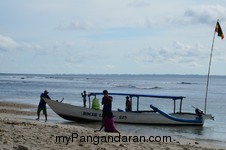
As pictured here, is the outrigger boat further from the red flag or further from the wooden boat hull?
the red flag

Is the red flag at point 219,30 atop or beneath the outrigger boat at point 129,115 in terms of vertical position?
atop

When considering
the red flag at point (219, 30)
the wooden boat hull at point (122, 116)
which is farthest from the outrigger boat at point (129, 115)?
the red flag at point (219, 30)

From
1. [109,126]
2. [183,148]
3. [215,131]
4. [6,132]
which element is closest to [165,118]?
[215,131]

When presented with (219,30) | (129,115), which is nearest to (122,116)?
(129,115)

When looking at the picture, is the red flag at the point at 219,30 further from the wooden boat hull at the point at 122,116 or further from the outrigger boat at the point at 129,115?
the wooden boat hull at the point at 122,116

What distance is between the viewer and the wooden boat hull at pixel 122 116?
20.9 metres

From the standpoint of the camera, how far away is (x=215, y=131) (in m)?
20.3

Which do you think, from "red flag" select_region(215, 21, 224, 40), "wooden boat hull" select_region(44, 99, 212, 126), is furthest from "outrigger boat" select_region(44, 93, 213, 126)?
"red flag" select_region(215, 21, 224, 40)

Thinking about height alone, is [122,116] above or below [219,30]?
below

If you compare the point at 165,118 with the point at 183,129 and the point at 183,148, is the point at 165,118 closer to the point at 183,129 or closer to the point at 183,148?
the point at 183,129

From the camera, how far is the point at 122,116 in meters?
20.9

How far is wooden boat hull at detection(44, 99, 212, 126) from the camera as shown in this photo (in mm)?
20938

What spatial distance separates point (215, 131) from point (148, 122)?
11.3ft

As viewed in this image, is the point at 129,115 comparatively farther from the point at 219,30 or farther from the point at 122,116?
the point at 219,30
